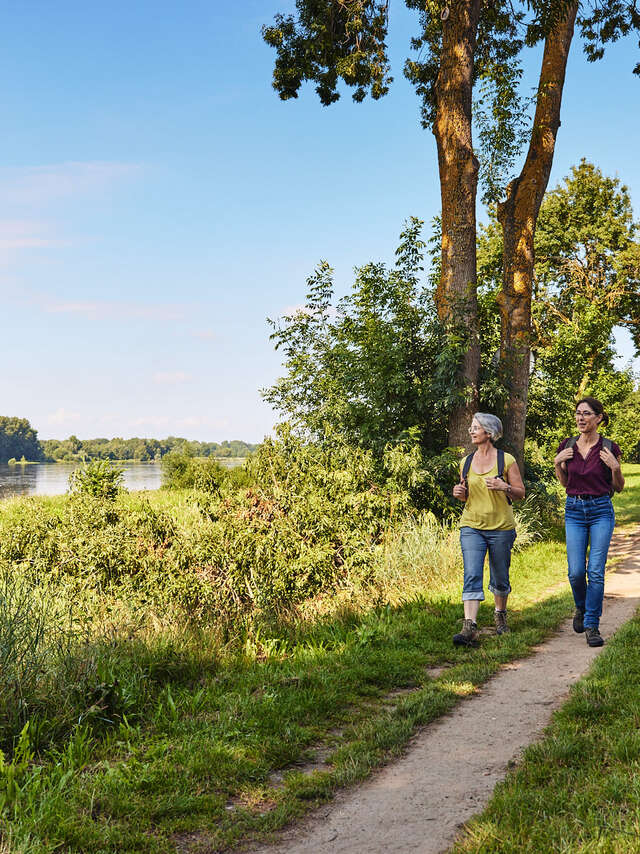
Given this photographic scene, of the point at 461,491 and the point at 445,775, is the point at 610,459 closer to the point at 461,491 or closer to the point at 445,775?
the point at 461,491

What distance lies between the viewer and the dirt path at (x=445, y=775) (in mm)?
3266

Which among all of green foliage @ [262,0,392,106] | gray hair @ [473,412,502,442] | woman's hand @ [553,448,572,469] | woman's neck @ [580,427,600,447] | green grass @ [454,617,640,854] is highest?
green foliage @ [262,0,392,106]

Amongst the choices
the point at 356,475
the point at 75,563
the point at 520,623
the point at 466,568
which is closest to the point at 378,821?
the point at 466,568

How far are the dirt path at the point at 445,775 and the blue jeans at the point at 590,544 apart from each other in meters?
0.60

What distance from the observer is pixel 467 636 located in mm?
6516

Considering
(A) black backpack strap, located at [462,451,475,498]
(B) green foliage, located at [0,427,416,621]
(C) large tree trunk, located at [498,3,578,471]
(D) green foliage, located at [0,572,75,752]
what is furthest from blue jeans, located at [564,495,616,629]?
(C) large tree trunk, located at [498,3,578,471]

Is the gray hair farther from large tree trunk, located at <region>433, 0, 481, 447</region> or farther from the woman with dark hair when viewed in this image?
large tree trunk, located at <region>433, 0, 481, 447</region>

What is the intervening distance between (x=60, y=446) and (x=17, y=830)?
112 m

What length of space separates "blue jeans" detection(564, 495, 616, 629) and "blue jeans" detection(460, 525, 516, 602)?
0.58 m

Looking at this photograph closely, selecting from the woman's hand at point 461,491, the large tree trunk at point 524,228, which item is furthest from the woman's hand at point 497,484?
the large tree trunk at point 524,228

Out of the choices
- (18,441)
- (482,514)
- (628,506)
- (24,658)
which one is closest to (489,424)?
(482,514)

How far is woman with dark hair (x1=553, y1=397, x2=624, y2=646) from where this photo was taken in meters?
6.29

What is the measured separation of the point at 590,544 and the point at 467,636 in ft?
4.82

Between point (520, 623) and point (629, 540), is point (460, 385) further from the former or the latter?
point (520, 623)
